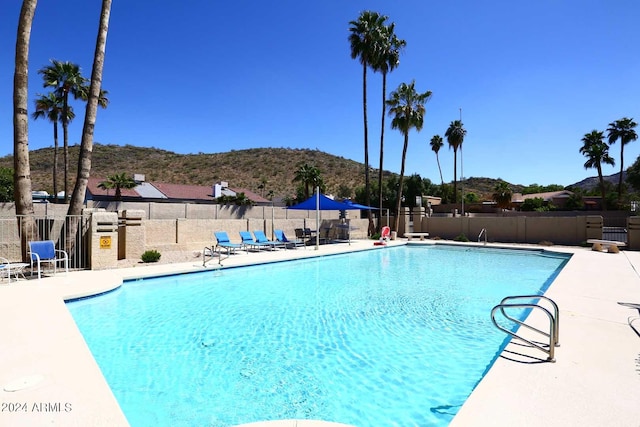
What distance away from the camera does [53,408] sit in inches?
109

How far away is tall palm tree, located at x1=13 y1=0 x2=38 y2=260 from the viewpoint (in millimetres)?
8742

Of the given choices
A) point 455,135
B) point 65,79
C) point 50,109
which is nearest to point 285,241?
point 65,79

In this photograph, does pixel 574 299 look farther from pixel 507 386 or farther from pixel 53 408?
pixel 53 408

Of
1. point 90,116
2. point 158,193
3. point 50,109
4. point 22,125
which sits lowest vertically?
point 22,125

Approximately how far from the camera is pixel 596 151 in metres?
37.4

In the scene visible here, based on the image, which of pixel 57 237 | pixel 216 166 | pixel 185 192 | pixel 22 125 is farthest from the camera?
pixel 216 166

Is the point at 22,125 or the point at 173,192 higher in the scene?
the point at 173,192

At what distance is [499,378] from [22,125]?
38.5ft

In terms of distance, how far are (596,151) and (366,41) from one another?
3114 cm

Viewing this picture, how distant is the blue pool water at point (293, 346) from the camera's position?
3393mm

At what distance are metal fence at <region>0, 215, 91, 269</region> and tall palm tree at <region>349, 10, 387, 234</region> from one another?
16384 mm

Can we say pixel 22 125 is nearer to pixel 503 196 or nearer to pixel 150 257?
pixel 150 257

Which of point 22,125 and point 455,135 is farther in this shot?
point 455,135

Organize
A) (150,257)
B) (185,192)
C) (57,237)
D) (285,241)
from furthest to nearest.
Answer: (185,192) → (285,241) → (150,257) → (57,237)
